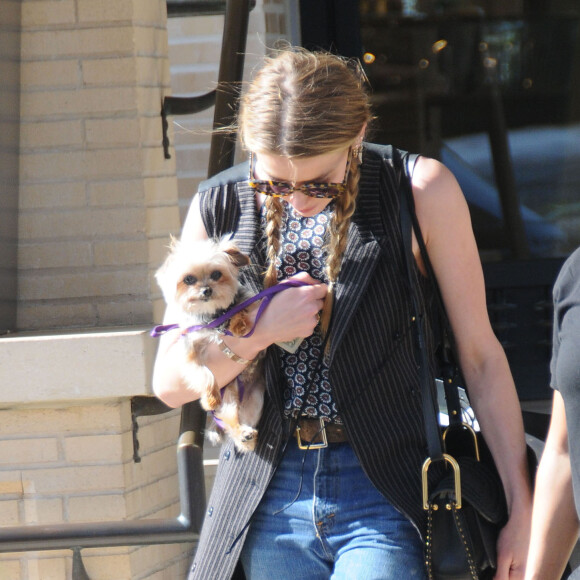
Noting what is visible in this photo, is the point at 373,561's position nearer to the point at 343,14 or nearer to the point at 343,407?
the point at 343,407

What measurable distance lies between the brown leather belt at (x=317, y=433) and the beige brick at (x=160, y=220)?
60.4 inches

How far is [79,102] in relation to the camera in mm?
3330

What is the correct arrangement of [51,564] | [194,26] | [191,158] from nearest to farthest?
1. [51,564]
2. [194,26]
3. [191,158]

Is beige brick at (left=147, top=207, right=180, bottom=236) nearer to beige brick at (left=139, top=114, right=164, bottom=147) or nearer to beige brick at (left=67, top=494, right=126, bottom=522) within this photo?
beige brick at (left=139, top=114, right=164, bottom=147)

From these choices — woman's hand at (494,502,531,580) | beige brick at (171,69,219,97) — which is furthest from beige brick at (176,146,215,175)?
woman's hand at (494,502,531,580)

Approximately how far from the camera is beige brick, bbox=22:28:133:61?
3309 millimetres

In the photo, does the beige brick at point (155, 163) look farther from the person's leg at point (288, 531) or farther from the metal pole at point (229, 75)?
the person's leg at point (288, 531)

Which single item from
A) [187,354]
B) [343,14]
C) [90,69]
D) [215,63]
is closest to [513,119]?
[343,14]

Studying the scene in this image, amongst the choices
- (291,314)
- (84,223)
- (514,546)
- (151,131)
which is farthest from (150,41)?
(514,546)

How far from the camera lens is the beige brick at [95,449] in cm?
318

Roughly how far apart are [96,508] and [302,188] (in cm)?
170

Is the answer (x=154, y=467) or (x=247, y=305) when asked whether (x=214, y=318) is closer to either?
(x=247, y=305)

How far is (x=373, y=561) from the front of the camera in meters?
1.88

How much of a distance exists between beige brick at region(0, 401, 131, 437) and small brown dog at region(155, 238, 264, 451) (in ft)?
3.25
